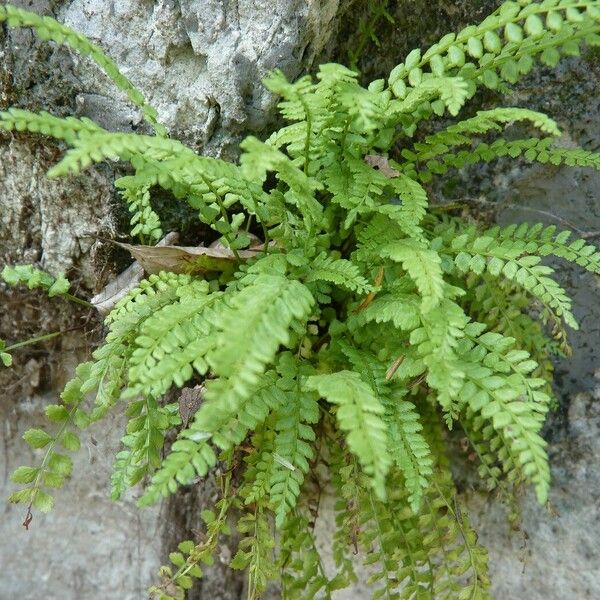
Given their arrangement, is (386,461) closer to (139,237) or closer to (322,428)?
(322,428)

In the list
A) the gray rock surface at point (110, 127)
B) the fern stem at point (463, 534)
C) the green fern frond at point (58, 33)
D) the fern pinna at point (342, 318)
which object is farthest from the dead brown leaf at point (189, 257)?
the fern stem at point (463, 534)

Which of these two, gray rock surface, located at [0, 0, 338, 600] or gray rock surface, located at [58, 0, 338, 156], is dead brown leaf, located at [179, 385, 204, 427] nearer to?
gray rock surface, located at [0, 0, 338, 600]

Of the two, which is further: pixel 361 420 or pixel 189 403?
pixel 189 403

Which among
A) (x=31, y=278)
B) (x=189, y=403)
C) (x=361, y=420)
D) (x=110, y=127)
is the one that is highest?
(x=110, y=127)

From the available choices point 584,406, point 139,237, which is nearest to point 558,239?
point 584,406

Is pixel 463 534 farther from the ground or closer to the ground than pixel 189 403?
closer to the ground

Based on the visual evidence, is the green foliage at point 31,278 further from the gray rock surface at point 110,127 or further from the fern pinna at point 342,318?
the gray rock surface at point 110,127

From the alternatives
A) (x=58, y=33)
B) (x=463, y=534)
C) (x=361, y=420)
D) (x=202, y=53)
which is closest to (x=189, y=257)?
(x=202, y=53)

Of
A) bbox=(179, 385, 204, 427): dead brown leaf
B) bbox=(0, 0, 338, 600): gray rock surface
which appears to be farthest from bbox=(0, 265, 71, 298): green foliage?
bbox=(179, 385, 204, 427): dead brown leaf

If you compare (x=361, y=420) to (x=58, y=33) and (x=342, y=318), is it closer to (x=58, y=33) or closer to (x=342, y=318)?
(x=342, y=318)
